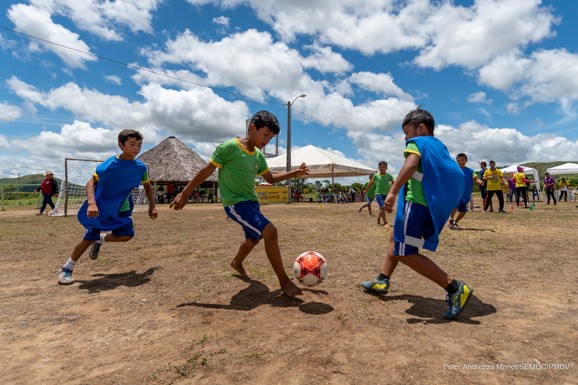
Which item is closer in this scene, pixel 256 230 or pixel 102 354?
pixel 102 354

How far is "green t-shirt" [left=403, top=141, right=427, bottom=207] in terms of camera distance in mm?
2961

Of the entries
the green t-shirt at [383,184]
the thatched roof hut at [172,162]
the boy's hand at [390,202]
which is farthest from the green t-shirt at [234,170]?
the thatched roof hut at [172,162]

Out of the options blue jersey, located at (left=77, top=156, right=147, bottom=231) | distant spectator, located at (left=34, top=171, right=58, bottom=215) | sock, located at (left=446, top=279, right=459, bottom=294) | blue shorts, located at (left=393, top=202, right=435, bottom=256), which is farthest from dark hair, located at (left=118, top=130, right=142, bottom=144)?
distant spectator, located at (left=34, top=171, right=58, bottom=215)

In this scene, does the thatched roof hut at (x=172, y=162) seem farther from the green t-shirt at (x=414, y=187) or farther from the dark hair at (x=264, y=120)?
the green t-shirt at (x=414, y=187)

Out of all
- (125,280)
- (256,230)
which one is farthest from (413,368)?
(125,280)

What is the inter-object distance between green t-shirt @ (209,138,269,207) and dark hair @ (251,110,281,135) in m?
0.28

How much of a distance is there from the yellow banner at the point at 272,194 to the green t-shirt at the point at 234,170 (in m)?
22.0


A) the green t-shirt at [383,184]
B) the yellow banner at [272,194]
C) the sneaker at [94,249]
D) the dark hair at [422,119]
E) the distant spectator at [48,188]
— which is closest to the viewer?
the dark hair at [422,119]

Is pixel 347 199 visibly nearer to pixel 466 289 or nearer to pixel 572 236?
pixel 572 236

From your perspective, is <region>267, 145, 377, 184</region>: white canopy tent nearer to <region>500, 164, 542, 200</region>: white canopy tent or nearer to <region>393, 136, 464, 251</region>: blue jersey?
<region>500, 164, 542, 200</region>: white canopy tent

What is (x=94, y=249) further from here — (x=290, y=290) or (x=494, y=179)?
(x=494, y=179)

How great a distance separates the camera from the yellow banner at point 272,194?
25.9 metres

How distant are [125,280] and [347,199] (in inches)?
1003

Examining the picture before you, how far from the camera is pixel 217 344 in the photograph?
7.84 ft
